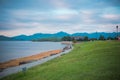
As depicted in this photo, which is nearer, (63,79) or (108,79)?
(108,79)

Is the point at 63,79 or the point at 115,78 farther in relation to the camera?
the point at 63,79

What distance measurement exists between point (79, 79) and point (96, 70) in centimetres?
239

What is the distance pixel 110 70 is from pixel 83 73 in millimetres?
2064

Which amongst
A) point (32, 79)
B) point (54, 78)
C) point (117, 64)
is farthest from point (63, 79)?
point (117, 64)

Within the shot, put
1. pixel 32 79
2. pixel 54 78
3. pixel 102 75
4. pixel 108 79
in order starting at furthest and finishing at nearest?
pixel 32 79
pixel 54 78
pixel 102 75
pixel 108 79

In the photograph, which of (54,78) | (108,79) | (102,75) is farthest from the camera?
(54,78)

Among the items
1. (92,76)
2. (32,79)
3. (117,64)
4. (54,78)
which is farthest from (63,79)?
(117,64)

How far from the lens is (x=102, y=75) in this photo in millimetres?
14469

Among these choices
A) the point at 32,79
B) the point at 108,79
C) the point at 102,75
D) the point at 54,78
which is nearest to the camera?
the point at 108,79

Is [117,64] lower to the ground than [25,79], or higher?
higher

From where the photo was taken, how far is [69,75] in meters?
15.8

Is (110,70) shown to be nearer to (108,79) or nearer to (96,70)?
(96,70)

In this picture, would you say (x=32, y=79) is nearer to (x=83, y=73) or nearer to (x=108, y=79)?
(x=83, y=73)

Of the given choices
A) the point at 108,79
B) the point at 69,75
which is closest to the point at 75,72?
the point at 69,75
